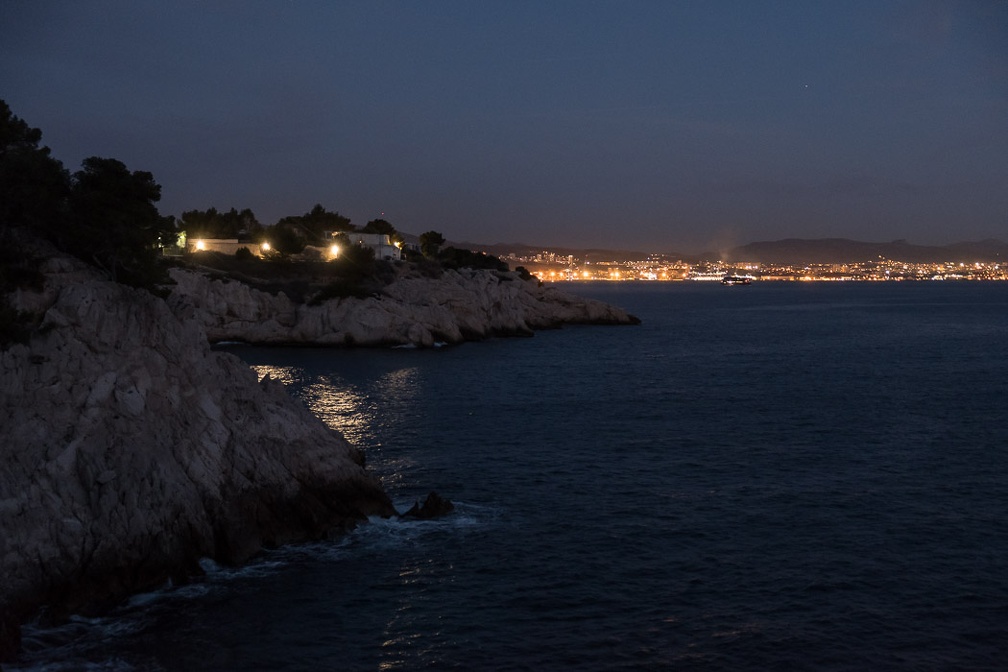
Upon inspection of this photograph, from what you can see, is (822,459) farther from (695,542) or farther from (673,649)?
(673,649)

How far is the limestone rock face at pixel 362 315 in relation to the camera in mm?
82688

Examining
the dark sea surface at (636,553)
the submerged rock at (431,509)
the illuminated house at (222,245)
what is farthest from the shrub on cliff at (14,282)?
the illuminated house at (222,245)

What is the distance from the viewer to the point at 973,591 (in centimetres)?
2198

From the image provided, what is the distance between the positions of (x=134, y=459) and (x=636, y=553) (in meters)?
14.2

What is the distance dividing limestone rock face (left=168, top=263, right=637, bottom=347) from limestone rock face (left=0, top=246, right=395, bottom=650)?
5057cm

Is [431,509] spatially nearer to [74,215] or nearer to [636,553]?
[636,553]

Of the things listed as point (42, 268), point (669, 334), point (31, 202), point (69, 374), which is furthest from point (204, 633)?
point (669, 334)

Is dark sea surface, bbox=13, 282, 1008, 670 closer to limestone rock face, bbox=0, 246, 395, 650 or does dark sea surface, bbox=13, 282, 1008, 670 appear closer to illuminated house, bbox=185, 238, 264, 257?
limestone rock face, bbox=0, 246, 395, 650

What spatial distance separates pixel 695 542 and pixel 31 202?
23239mm

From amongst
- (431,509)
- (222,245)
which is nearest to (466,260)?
(222,245)

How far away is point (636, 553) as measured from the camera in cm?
2508

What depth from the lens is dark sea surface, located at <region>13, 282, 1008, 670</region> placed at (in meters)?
19.1

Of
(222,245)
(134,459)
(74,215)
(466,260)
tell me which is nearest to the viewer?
(134,459)

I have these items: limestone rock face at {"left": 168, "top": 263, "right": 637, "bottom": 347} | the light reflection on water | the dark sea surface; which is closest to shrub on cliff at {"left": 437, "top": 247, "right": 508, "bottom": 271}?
limestone rock face at {"left": 168, "top": 263, "right": 637, "bottom": 347}
